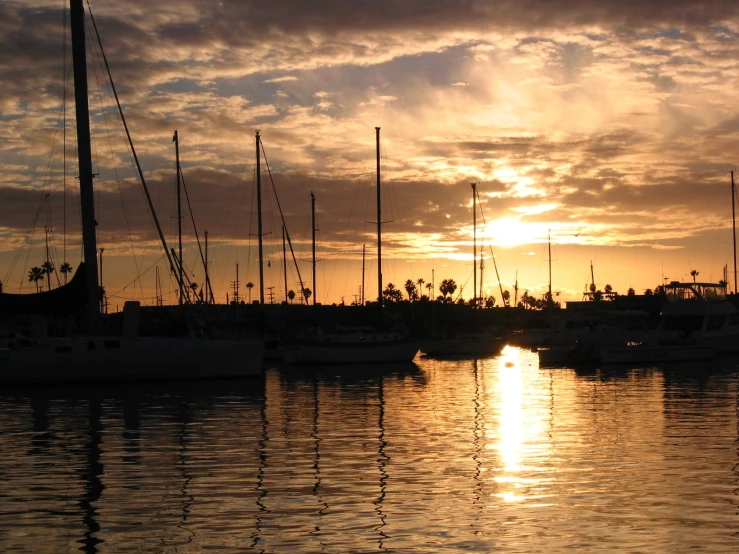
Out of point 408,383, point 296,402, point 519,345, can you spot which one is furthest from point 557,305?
point 296,402

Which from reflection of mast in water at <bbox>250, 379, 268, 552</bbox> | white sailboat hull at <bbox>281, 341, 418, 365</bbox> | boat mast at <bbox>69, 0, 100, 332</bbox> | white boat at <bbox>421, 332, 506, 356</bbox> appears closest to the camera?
reflection of mast in water at <bbox>250, 379, 268, 552</bbox>

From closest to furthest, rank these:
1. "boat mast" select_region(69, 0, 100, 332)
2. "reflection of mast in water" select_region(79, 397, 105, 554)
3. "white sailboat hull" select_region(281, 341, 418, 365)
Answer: "reflection of mast in water" select_region(79, 397, 105, 554) < "boat mast" select_region(69, 0, 100, 332) < "white sailboat hull" select_region(281, 341, 418, 365)

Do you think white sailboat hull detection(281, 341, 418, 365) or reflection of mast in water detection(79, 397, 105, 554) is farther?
white sailboat hull detection(281, 341, 418, 365)

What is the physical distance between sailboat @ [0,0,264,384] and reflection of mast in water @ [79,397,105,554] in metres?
12.5

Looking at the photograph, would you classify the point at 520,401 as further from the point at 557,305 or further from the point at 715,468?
the point at 557,305

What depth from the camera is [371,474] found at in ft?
60.1

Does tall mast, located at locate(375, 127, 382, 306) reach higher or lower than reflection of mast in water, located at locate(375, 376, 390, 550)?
higher

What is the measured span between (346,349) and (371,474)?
44351 millimetres

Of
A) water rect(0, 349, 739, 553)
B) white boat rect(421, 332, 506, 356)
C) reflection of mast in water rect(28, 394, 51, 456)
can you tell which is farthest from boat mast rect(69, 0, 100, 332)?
white boat rect(421, 332, 506, 356)

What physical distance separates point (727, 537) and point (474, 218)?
269 feet

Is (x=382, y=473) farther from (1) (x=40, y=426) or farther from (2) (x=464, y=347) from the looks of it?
(2) (x=464, y=347)

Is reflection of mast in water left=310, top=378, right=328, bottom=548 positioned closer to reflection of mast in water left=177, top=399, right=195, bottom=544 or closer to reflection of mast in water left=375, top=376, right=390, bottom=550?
reflection of mast in water left=375, top=376, right=390, bottom=550

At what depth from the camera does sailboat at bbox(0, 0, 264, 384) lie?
128 feet

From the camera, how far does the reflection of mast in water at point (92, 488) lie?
13.1m
